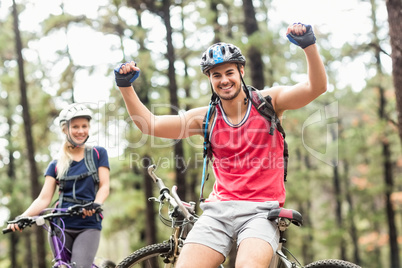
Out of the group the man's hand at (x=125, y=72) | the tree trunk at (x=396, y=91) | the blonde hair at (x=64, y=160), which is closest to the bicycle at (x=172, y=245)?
the man's hand at (x=125, y=72)

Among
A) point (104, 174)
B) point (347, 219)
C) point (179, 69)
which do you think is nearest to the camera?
point (104, 174)

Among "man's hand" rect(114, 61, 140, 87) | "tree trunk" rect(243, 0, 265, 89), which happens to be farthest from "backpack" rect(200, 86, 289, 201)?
"tree trunk" rect(243, 0, 265, 89)

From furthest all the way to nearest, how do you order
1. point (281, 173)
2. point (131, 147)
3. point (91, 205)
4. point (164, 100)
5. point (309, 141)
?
1. point (309, 141)
2. point (164, 100)
3. point (131, 147)
4. point (91, 205)
5. point (281, 173)

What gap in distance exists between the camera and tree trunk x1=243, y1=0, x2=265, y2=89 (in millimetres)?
11292

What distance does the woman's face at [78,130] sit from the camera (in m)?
4.92

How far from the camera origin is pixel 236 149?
3463mm

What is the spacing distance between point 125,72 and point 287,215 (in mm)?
1828

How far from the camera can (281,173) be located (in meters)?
3.46

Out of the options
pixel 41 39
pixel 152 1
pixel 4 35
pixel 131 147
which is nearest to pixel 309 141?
pixel 131 147

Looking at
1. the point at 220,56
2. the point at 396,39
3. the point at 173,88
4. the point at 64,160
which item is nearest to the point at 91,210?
the point at 64,160

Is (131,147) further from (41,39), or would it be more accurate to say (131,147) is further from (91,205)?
(91,205)

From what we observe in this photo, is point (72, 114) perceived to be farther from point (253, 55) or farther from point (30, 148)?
point (30, 148)

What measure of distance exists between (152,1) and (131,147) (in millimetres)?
4861

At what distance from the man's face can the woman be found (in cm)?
205
